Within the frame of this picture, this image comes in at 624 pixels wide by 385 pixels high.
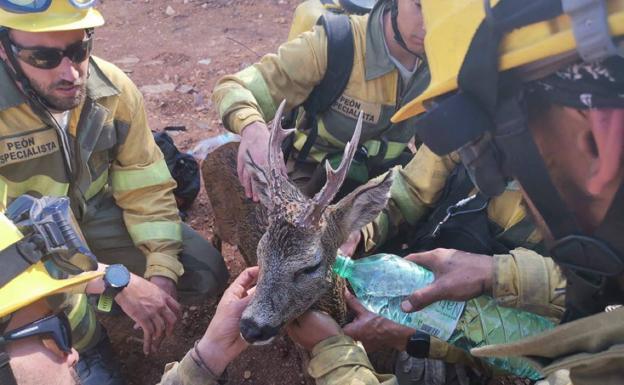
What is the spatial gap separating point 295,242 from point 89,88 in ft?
6.10

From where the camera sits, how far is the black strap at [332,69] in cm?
416

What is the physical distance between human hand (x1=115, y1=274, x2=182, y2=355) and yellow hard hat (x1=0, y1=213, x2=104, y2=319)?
4.40 ft

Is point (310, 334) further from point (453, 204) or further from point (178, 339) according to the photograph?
point (178, 339)

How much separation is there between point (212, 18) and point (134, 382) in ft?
21.6

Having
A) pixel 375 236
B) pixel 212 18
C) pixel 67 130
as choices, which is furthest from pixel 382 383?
pixel 212 18

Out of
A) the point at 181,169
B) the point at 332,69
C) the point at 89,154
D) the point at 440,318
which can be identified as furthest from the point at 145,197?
the point at 440,318

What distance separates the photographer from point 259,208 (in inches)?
165

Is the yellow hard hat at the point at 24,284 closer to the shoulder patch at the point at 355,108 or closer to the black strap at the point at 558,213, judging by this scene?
the black strap at the point at 558,213

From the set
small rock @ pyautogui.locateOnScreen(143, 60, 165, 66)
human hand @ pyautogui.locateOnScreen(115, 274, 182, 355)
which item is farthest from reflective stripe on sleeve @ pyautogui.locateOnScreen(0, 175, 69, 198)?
small rock @ pyautogui.locateOnScreen(143, 60, 165, 66)

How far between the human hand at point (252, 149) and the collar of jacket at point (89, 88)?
93 cm

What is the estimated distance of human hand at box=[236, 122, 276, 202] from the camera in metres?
3.77

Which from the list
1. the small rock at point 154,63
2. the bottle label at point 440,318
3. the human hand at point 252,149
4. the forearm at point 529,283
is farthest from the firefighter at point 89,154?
the small rock at point 154,63

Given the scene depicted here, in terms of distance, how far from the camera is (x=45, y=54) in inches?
141

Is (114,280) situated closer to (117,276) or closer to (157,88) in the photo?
(117,276)
